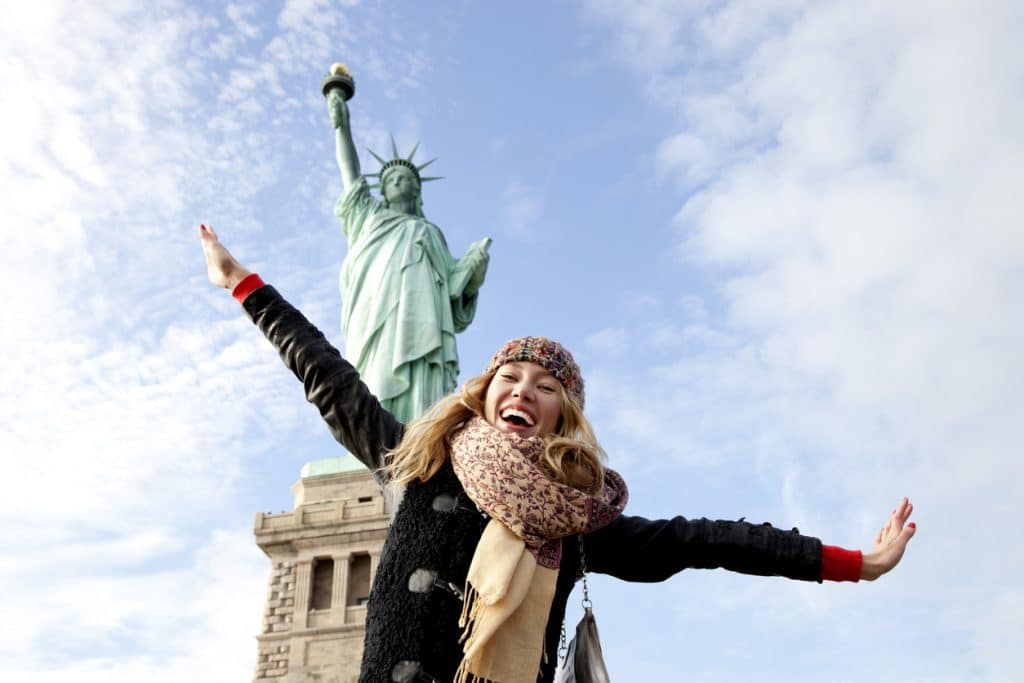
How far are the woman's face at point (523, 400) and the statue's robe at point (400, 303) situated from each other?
1406 centimetres

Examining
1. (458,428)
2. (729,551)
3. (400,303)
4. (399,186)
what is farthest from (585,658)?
(399,186)

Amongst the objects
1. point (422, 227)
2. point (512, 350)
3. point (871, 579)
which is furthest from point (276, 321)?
point (422, 227)

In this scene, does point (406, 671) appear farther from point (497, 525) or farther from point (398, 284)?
point (398, 284)

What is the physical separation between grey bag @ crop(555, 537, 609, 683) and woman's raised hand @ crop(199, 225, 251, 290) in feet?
4.67

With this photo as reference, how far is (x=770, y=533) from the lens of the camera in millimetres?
2990

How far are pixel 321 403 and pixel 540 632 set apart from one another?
0.93 m

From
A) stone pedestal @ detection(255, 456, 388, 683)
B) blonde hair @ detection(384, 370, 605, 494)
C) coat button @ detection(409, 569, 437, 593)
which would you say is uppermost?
stone pedestal @ detection(255, 456, 388, 683)

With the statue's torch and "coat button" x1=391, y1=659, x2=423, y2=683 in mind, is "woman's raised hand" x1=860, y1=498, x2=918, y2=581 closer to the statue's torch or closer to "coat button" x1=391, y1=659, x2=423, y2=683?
"coat button" x1=391, y1=659, x2=423, y2=683

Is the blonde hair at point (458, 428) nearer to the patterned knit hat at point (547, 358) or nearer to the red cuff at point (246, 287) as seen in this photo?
the patterned knit hat at point (547, 358)

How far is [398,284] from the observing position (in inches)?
732

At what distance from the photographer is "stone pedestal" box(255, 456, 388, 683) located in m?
16.7

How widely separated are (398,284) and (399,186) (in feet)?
9.42

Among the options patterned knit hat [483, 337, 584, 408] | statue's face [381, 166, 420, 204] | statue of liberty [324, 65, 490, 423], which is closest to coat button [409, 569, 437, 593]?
patterned knit hat [483, 337, 584, 408]

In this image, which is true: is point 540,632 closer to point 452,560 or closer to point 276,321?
point 452,560
